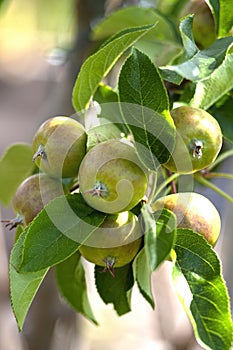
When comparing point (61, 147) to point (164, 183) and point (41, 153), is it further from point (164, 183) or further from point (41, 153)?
point (164, 183)

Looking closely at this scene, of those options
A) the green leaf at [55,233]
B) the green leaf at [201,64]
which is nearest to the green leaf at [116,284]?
the green leaf at [55,233]

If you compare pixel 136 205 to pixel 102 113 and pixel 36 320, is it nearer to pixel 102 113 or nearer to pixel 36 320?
pixel 102 113

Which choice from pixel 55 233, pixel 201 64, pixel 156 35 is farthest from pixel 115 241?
pixel 156 35

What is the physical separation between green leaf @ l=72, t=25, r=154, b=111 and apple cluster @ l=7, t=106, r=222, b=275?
8cm

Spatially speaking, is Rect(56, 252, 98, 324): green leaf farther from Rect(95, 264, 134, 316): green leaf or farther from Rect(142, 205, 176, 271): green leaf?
Rect(142, 205, 176, 271): green leaf

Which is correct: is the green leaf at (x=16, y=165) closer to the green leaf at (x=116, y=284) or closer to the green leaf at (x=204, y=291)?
the green leaf at (x=116, y=284)

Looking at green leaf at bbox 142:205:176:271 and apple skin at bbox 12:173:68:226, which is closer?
green leaf at bbox 142:205:176:271

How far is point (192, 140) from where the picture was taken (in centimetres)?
67

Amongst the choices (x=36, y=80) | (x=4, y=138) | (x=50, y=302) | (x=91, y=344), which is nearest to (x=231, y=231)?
(x=50, y=302)

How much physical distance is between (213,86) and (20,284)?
13.2 inches

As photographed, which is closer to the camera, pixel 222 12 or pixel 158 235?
pixel 158 235

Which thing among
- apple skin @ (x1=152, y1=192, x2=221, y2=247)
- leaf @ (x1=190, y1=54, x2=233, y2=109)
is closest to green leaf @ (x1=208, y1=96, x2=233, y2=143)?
leaf @ (x1=190, y1=54, x2=233, y2=109)

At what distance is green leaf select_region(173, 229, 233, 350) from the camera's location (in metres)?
0.63

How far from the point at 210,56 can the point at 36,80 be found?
216 inches
